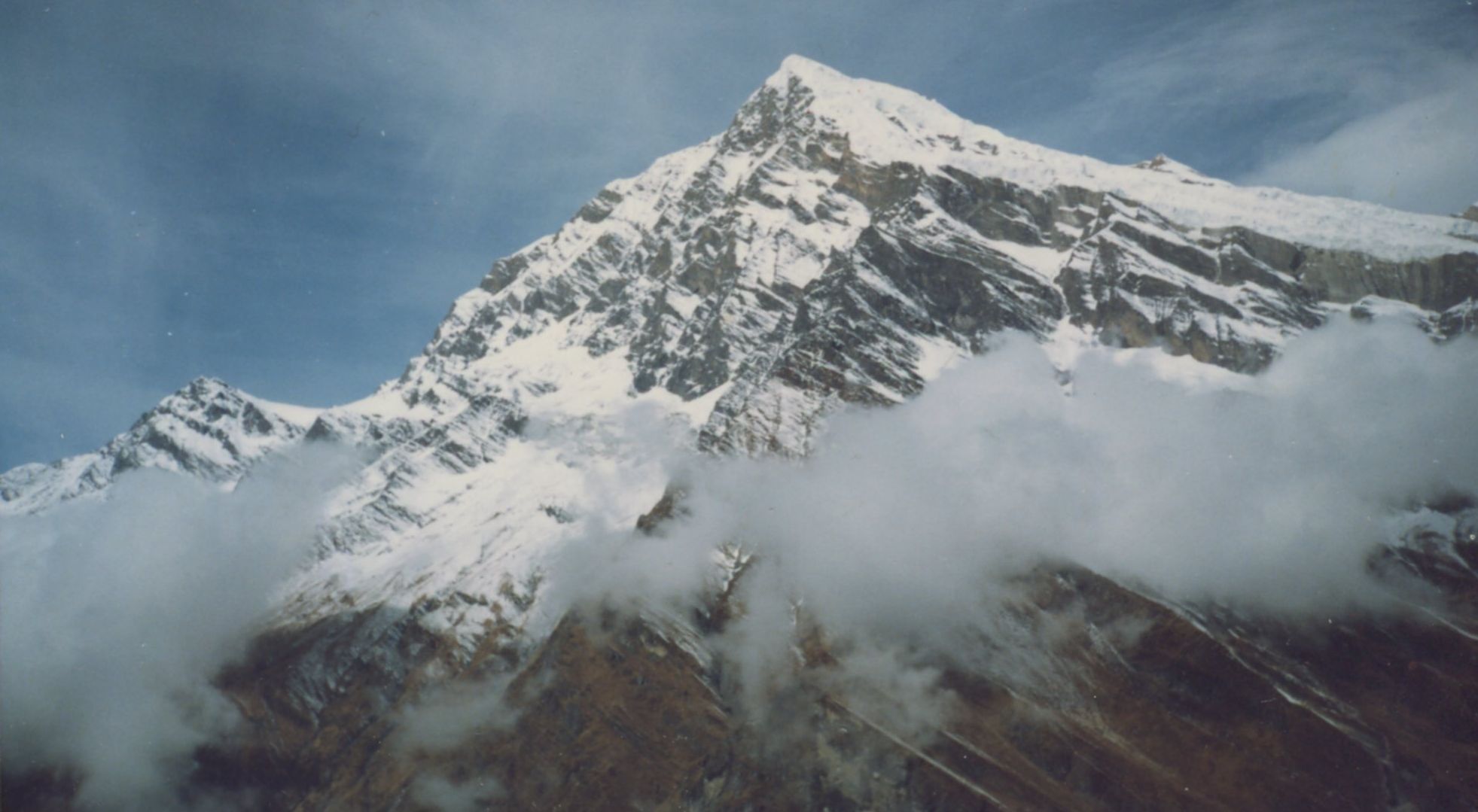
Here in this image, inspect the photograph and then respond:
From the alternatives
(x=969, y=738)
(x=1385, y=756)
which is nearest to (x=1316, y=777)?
(x=1385, y=756)

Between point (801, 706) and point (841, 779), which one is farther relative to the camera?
point (801, 706)

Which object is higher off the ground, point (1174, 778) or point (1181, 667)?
point (1181, 667)

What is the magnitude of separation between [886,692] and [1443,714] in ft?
277

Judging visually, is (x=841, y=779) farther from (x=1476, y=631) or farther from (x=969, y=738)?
(x=1476, y=631)

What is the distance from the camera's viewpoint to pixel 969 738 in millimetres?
188875

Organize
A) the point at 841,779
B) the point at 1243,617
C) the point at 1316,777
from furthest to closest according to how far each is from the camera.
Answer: the point at 1243,617 → the point at 841,779 → the point at 1316,777

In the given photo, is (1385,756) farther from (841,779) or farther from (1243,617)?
(841,779)

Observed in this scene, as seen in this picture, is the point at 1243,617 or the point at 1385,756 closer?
the point at 1385,756

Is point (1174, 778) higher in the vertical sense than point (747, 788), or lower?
higher

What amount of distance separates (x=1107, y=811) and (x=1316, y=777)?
31352mm

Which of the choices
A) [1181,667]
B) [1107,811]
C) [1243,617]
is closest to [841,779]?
[1107,811]

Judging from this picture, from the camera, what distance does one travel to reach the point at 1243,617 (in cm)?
19962

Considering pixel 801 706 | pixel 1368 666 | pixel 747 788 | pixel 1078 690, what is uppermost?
pixel 1368 666

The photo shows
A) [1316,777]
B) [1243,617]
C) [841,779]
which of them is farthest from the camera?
[1243,617]
